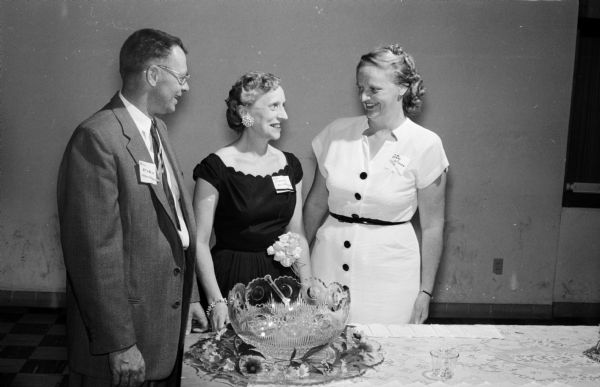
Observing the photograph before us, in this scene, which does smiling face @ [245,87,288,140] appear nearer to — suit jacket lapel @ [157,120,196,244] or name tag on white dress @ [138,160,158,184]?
suit jacket lapel @ [157,120,196,244]

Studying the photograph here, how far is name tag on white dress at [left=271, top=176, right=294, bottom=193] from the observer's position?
120 inches

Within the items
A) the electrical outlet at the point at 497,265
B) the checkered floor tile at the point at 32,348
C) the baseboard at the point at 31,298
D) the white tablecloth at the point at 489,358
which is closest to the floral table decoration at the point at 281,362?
the white tablecloth at the point at 489,358

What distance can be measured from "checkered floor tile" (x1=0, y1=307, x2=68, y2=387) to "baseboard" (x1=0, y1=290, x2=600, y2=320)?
62mm

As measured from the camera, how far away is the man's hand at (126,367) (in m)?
2.13

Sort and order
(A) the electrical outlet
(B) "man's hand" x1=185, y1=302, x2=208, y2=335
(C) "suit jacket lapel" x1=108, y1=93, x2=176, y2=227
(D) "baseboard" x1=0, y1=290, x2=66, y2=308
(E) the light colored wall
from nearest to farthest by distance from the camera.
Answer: (C) "suit jacket lapel" x1=108, y1=93, x2=176, y2=227 < (B) "man's hand" x1=185, y1=302, x2=208, y2=335 < (E) the light colored wall < (D) "baseboard" x1=0, y1=290, x2=66, y2=308 < (A) the electrical outlet

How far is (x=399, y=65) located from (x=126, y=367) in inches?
67.8

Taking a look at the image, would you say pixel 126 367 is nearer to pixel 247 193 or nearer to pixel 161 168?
pixel 161 168

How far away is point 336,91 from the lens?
4.49 metres

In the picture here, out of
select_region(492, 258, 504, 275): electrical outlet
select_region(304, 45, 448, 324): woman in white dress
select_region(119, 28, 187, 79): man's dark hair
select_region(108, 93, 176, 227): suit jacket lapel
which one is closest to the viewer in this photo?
select_region(108, 93, 176, 227): suit jacket lapel

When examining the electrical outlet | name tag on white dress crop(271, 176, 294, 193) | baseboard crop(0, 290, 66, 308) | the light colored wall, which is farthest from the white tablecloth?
baseboard crop(0, 290, 66, 308)

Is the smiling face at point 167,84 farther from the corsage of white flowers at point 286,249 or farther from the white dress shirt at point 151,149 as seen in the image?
the corsage of white flowers at point 286,249

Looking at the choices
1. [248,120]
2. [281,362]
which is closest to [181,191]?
[248,120]

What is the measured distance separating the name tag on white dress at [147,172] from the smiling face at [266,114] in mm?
852

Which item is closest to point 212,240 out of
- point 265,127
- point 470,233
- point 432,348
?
point 265,127
